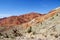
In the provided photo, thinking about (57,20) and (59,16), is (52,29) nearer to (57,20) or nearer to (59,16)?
(57,20)

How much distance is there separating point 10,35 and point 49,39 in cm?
334

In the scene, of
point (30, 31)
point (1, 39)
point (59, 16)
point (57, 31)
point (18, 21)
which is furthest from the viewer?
point (18, 21)

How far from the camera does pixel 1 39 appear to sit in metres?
12.3

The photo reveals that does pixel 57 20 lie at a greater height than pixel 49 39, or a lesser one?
greater

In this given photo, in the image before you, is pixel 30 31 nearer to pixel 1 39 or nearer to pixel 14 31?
pixel 14 31

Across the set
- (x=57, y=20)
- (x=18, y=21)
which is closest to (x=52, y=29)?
(x=57, y=20)

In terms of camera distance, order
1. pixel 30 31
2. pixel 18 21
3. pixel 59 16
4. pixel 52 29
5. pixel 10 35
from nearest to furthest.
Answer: pixel 10 35
pixel 52 29
pixel 30 31
pixel 59 16
pixel 18 21

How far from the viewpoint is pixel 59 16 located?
1930cm

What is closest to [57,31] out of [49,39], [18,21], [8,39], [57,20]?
[49,39]

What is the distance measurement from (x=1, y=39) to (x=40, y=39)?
2.94 metres

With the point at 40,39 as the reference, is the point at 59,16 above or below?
above

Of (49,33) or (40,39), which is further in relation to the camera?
(49,33)

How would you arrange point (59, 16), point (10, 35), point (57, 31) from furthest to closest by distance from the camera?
point (59, 16) → point (57, 31) → point (10, 35)

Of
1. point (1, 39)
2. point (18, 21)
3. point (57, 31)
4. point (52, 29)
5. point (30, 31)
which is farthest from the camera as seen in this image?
point (18, 21)
